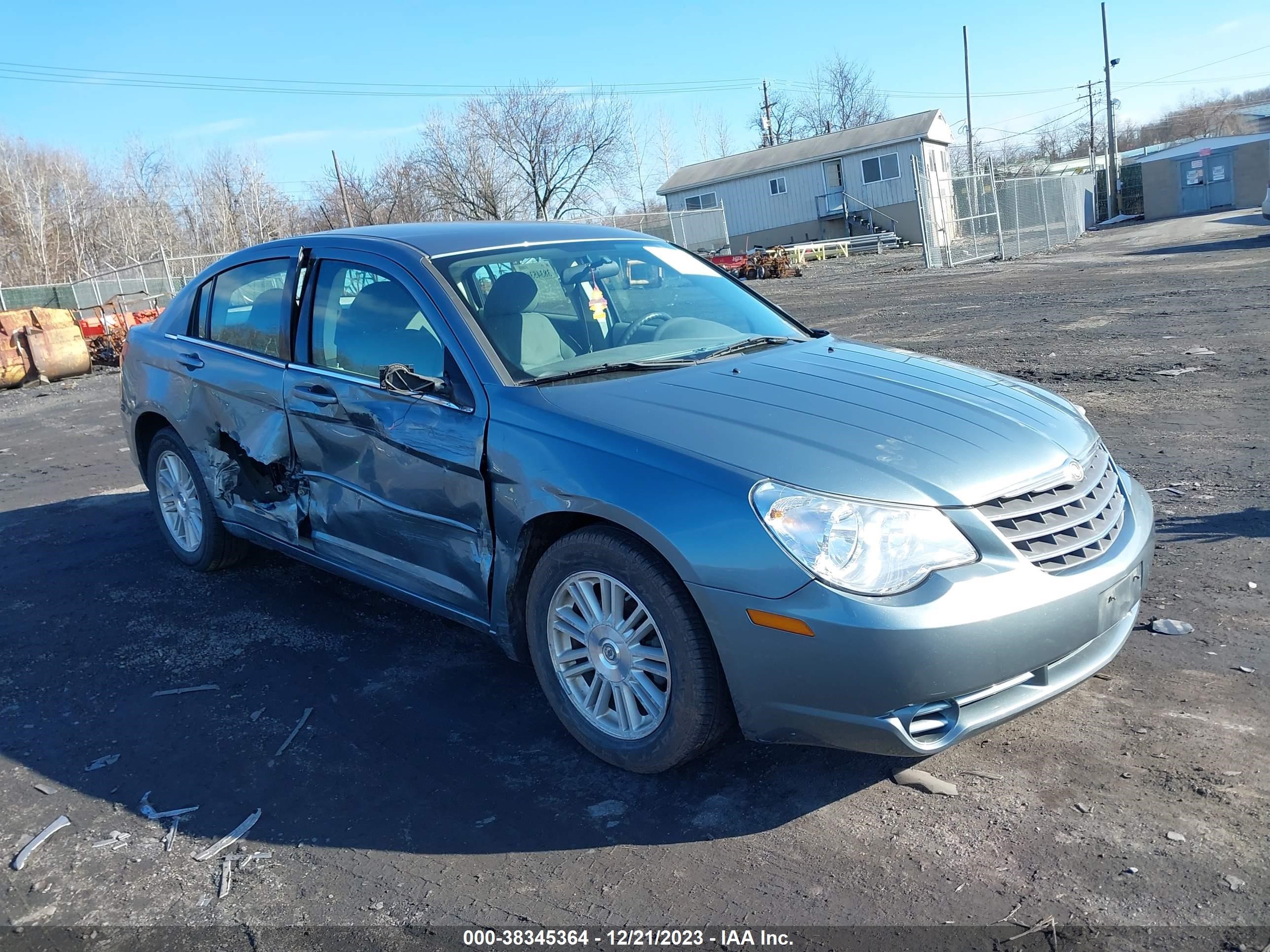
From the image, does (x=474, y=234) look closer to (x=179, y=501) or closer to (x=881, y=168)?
(x=179, y=501)

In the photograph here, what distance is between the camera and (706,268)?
16.2 ft

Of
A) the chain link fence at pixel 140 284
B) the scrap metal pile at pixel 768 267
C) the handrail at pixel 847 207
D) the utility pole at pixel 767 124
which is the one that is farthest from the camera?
the utility pole at pixel 767 124

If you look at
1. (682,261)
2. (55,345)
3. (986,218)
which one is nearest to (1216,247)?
(986,218)

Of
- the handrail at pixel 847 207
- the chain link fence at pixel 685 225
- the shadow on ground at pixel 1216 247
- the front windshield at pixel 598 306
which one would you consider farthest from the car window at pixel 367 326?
the handrail at pixel 847 207

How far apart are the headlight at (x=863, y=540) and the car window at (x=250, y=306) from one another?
112 inches

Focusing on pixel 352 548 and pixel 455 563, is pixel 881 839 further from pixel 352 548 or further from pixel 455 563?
pixel 352 548

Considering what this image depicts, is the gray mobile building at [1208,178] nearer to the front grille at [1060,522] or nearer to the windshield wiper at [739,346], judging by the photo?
the windshield wiper at [739,346]

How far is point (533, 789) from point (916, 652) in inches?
53.6

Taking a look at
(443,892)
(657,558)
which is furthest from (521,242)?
(443,892)

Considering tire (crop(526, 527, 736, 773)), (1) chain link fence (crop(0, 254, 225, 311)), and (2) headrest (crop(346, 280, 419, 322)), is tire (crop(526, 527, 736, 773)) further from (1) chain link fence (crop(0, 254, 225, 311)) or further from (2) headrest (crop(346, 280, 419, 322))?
(1) chain link fence (crop(0, 254, 225, 311))

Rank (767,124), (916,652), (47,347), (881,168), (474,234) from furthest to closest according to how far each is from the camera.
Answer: (767,124) → (881,168) → (47,347) → (474,234) → (916,652)

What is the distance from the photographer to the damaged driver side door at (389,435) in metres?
3.61

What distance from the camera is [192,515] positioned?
219 inches

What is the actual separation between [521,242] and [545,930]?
2.85 metres
